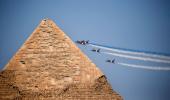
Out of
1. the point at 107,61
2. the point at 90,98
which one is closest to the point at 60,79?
the point at 90,98

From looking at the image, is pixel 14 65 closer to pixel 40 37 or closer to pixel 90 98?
pixel 40 37

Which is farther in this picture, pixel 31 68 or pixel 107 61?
pixel 107 61

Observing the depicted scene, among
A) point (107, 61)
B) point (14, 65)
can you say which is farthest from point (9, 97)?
point (107, 61)

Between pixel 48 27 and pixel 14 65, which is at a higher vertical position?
pixel 48 27

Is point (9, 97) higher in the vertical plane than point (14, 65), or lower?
lower

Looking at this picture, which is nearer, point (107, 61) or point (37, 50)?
point (37, 50)

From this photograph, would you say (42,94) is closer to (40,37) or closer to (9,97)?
(9,97)

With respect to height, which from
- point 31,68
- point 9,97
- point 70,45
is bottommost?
point 9,97
